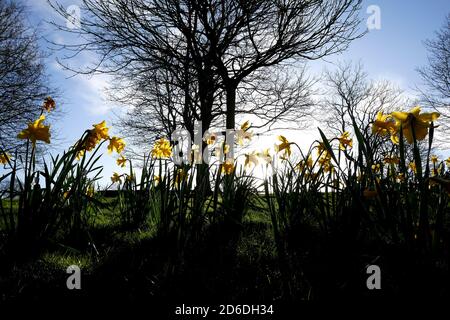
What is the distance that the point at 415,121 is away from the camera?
1306 mm

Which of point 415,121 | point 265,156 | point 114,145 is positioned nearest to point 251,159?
point 265,156

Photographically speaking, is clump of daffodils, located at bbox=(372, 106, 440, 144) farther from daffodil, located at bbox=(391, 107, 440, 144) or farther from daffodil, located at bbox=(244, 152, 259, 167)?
daffodil, located at bbox=(244, 152, 259, 167)

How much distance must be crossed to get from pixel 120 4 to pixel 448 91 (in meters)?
13.2

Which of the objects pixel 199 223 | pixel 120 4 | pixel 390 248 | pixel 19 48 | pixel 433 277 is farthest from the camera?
pixel 19 48

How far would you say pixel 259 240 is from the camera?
6.42 feet

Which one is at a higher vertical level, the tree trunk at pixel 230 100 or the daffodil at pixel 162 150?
the tree trunk at pixel 230 100

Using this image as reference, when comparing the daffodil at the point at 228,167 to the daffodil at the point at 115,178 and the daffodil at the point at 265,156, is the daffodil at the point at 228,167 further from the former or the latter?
the daffodil at the point at 115,178

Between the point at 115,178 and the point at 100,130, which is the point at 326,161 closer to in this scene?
the point at 100,130

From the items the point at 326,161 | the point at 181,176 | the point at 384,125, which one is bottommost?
the point at 181,176

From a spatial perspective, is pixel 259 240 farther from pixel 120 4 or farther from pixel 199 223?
pixel 120 4

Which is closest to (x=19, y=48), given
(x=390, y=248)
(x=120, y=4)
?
(x=120, y=4)

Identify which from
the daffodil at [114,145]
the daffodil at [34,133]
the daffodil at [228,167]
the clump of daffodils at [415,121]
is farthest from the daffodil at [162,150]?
the clump of daffodils at [415,121]

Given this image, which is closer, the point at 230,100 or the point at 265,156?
the point at 265,156

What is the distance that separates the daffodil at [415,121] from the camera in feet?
4.21
